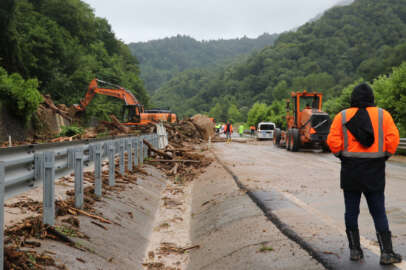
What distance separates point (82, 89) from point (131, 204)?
41752 millimetres

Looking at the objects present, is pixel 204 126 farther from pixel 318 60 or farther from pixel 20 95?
pixel 318 60

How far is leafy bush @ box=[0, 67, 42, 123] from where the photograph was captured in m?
23.1

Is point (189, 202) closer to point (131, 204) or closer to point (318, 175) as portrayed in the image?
point (131, 204)

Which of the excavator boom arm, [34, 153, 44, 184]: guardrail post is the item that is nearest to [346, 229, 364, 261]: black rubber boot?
[34, 153, 44, 184]: guardrail post

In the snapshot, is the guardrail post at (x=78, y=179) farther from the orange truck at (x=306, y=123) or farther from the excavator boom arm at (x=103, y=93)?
the excavator boom arm at (x=103, y=93)

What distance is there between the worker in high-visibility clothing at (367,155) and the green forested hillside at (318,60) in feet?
363

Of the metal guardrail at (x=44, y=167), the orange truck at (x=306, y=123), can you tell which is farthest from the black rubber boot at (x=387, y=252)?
the orange truck at (x=306, y=123)

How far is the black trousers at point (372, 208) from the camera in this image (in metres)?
4.41

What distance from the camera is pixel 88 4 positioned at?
74125mm

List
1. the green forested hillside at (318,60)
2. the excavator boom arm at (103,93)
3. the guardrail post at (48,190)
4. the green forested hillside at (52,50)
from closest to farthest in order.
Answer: the guardrail post at (48,190), the green forested hillside at (52,50), the excavator boom arm at (103,93), the green forested hillside at (318,60)

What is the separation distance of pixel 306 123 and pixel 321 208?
1683 centimetres

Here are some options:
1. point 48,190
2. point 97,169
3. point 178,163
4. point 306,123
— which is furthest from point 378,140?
point 306,123

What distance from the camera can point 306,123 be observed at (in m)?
24.0

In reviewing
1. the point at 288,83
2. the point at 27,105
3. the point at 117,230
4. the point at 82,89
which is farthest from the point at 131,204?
the point at 288,83
